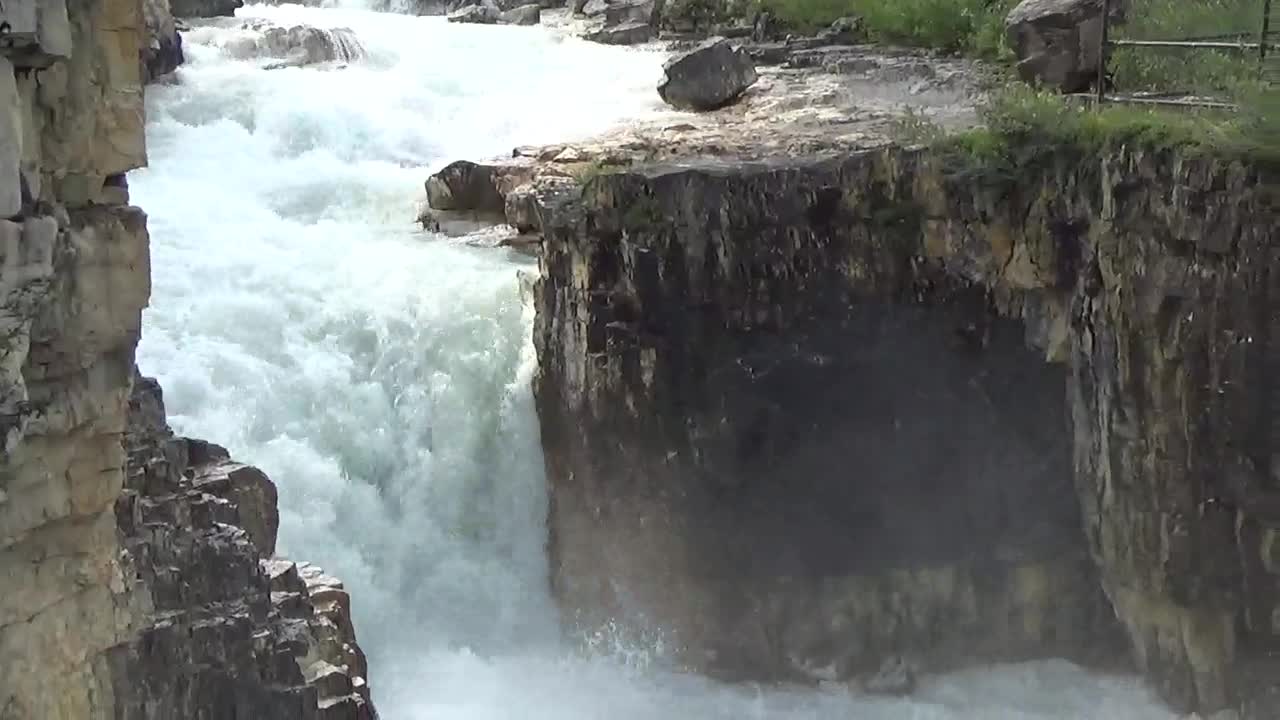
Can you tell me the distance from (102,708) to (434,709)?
4.60 metres

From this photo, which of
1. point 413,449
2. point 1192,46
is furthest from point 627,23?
point 1192,46

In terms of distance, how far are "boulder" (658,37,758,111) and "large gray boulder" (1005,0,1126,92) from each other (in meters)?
3.37

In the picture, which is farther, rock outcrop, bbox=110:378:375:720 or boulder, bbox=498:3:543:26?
boulder, bbox=498:3:543:26

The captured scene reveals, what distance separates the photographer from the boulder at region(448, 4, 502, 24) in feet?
83.4

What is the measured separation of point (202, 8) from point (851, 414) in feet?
53.8

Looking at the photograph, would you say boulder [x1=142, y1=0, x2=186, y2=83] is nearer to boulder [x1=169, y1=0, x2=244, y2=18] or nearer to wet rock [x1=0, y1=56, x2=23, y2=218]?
boulder [x1=169, y1=0, x2=244, y2=18]

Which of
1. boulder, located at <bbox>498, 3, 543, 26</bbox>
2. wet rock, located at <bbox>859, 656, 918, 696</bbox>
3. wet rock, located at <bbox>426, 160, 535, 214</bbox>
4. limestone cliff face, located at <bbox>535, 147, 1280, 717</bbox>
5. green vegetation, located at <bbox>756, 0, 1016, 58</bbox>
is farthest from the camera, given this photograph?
boulder, located at <bbox>498, 3, 543, 26</bbox>

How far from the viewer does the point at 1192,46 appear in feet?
37.1

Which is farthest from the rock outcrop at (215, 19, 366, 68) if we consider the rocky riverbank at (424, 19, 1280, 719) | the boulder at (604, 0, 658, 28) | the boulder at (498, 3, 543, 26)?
the rocky riverbank at (424, 19, 1280, 719)

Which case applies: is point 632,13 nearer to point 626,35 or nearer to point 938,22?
point 626,35

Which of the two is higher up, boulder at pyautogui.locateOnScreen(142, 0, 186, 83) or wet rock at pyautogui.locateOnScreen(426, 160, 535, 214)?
boulder at pyautogui.locateOnScreen(142, 0, 186, 83)

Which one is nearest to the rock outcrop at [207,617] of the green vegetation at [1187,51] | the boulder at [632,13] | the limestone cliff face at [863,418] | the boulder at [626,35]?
the limestone cliff face at [863,418]

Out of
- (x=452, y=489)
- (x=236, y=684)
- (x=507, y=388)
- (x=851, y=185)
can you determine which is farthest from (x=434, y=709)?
(x=851, y=185)

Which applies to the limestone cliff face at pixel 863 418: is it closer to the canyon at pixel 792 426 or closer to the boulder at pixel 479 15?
the canyon at pixel 792 426
